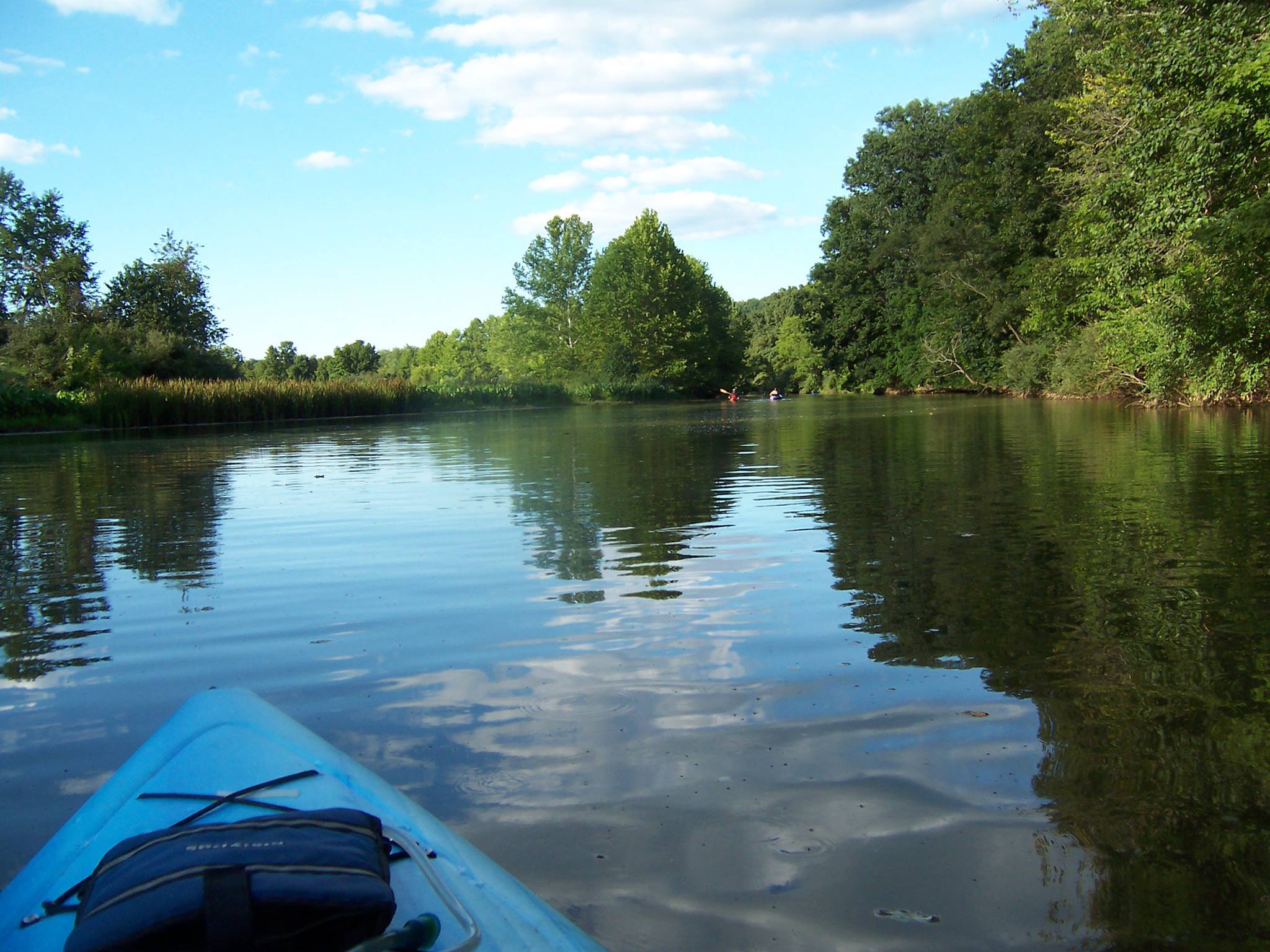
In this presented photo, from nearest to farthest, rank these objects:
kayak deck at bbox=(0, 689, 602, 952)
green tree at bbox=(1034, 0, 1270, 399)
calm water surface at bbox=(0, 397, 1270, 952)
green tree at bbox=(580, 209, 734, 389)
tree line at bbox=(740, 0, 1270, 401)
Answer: kayak deck at bbox=(0, 689, 602, 952) < calm water surface at bbox=(0, 397, 1270, 952) < green tree at bbox=(1034, 0, 1270, 399) < tree line at bbox=(740, 0, 1270, 401) < green tree at bbox=(580, 209, 734, 389)

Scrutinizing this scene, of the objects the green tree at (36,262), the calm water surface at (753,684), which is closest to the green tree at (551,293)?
the green tree at (36,262)

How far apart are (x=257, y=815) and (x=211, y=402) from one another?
36344 millimetres

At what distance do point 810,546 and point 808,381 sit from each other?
70972mm

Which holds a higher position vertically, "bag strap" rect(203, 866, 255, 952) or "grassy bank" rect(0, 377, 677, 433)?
"grassy bank" rect(0, 377, 677, 433)

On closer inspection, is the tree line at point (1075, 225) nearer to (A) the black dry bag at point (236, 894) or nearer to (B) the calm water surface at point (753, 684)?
(B) the calm water surface at point (753, 684)

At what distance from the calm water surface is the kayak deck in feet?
1.45

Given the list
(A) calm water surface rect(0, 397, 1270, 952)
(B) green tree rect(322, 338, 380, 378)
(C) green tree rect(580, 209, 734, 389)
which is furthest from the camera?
(B) green tree rect(322, 338, 380, 378)

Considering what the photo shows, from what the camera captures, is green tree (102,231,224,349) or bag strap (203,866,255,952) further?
green tree (102,231,224,349)

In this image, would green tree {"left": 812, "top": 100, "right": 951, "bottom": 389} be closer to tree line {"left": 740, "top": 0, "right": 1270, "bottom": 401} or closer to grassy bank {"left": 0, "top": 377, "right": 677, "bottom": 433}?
tree line {"left": 740, "top": 0, "right": 1270, "bottom": 401}

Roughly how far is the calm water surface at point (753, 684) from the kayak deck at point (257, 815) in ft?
1.45

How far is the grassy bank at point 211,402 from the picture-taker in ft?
105

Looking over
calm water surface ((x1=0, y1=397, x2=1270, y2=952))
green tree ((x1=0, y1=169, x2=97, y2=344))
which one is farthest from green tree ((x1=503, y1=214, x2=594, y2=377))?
calm water surface ((x1=0, y1=397, x2=1270, y2=952))

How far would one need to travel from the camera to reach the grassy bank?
32.0 meters

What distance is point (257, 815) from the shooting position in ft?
7.25
